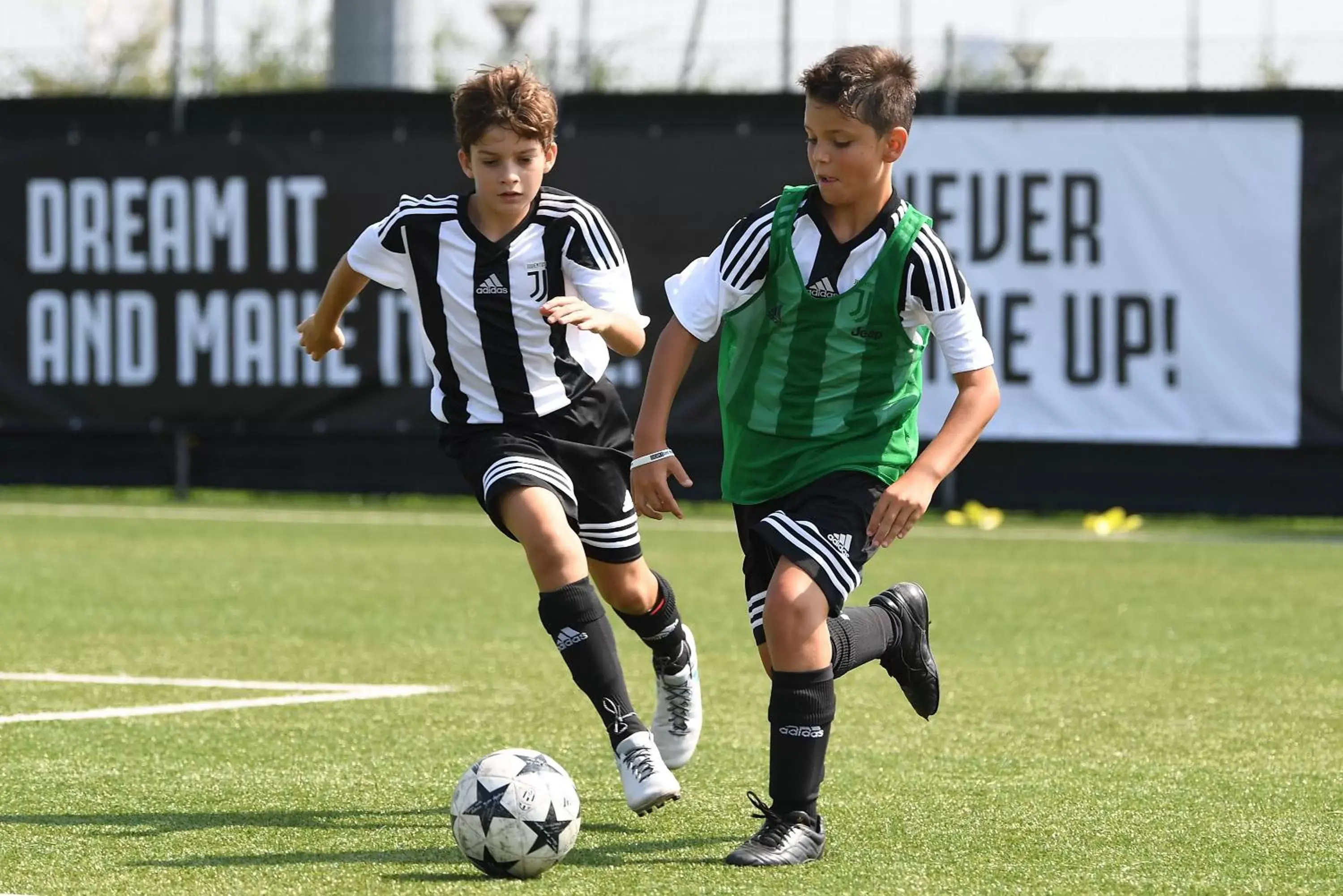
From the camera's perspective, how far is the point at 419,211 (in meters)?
5.72

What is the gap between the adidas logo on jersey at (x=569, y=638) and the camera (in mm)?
5215

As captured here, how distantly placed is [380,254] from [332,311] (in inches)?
9.0

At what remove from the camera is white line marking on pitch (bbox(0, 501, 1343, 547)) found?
14055 millimetres

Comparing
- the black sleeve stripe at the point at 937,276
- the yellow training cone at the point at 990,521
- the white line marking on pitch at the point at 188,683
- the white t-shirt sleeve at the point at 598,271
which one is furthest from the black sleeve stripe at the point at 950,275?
the yellow training cone at the point at 990,521

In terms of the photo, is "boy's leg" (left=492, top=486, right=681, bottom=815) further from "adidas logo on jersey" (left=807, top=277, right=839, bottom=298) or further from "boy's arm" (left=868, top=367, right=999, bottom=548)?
"adidas logo on jersey" (left=807, top=277, right=839, bottom=298)

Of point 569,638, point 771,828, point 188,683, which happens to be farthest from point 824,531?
point 188,683

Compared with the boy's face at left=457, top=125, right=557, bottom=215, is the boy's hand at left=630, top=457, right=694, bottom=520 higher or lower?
lower

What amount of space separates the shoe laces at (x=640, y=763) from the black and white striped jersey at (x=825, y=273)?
3.32 feet

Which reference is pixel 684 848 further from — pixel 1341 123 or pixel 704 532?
pixel 1341 123

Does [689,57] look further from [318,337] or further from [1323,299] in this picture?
[318,337]

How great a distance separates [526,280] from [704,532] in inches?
344

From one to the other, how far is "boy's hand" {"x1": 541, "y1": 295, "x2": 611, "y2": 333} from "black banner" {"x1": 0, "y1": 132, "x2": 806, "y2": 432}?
10581mm

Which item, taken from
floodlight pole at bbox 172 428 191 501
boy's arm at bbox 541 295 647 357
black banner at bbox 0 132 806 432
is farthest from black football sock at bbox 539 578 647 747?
floodlight pole at bbox 172 428 191 501

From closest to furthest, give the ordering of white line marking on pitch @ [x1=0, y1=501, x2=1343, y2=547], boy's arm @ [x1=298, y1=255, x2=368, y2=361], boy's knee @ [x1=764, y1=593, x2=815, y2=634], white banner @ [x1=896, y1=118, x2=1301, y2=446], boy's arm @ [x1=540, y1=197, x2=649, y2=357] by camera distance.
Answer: boy's knee @ [x1=764, y1=593, x2=815, y2=634] < boy's arm @ [x1=540, y1=197, x2=649, y2=357] < boy's arm @ [x1=298, y1=255, x2=368, y2=361] < white line marking on pitch @ [x1=0, y1=501, x2=1343, y2=547] < white banner @ [x1=896, y1=118, x2=1301, y2=446]
